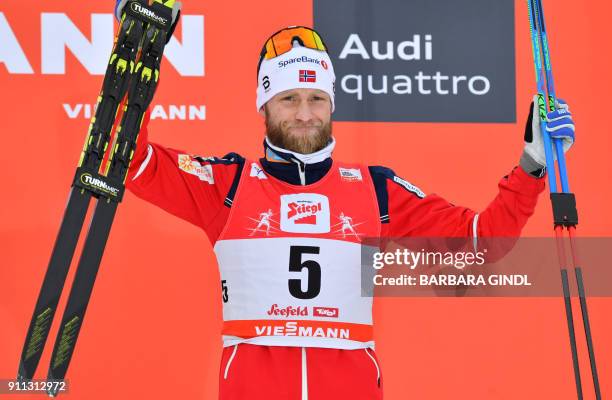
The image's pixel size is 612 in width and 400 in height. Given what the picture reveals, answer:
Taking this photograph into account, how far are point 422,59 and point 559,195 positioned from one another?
94 cm

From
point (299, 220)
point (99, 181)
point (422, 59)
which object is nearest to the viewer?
point (99, 181)

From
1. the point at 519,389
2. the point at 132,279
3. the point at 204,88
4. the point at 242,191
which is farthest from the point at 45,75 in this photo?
the point at 519,389

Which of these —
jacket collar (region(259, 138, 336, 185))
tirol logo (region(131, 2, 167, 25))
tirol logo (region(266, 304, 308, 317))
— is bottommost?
tirol logo (region(266, 304, 308, 317))

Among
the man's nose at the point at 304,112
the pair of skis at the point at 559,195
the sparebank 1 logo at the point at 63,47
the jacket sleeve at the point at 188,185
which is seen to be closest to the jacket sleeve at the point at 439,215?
the pair of skis at the point at 559,195

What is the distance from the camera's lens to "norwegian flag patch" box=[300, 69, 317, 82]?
9.30 feet

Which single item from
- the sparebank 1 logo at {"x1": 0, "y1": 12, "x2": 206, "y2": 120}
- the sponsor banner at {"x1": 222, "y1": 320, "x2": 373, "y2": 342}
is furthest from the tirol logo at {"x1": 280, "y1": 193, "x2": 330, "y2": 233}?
the sparebank 1 logo at {"x1": 0, "y1": 12, "x2": 206, "y2": 120}

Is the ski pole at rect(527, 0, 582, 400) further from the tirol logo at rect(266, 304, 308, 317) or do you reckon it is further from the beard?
the tirol logo at rect(266, 304, 308, 317)

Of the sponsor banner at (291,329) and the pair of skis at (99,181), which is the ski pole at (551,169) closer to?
the sponsor banner at (291,329)

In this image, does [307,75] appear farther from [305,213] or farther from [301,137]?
[305,213]

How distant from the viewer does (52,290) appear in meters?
2.65

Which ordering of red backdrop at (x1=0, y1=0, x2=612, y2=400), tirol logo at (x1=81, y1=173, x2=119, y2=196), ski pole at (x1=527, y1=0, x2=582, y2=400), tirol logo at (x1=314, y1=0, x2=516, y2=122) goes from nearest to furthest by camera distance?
tirol logo at (x1=81, y1=173, x2=119, y2=196) → ski pole at (x1=527, y1=0, x2=582, y2=400) → red backdrop at (x1=0, y1=0, x2=612, y2=400) → tirol logo at (x1=314, y1=0, x2=516, y2=122)

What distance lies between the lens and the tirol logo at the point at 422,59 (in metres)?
3.54

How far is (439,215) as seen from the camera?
2895 millimetres

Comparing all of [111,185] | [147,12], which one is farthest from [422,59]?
[111,185]
